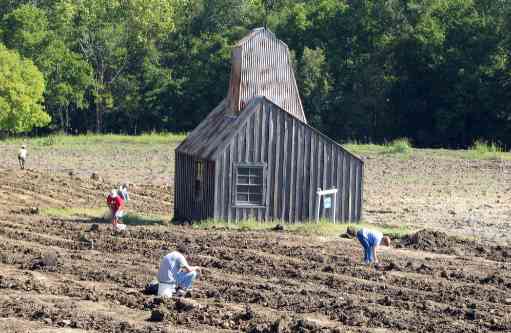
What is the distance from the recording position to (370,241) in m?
24.7

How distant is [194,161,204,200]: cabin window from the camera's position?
33959 mm

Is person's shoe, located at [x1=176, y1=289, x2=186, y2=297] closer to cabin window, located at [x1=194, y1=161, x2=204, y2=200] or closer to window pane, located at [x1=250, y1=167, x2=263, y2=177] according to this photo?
window pane, located at [x1=250, y1=167, x2=263, y2=177]

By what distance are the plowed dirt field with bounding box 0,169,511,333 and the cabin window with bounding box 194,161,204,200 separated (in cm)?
226

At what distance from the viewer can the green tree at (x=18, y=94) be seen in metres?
72.1

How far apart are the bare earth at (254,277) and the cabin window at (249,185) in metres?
2.19

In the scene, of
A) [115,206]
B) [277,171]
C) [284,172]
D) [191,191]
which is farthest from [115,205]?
[284,172]

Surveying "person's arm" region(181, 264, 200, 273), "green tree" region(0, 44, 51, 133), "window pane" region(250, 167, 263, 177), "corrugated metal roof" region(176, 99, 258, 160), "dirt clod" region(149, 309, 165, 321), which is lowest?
"dirt clod" region(149, 309, 165, 321)

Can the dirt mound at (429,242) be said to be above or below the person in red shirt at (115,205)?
below

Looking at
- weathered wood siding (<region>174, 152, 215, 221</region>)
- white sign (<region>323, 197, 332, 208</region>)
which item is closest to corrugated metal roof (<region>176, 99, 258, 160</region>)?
weathered wood siding (<region>174, 152, 215, 221</region>)

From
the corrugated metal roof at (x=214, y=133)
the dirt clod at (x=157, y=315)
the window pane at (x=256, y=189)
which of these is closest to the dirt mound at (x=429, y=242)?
the window pane at (x=256, y=189)

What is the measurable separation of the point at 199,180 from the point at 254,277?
11.1m

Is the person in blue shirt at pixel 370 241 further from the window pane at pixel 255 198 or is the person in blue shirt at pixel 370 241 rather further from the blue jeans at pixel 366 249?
the window pane at pixel 255 198

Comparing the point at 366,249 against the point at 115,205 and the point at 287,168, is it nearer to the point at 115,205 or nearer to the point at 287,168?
the point at 115,205

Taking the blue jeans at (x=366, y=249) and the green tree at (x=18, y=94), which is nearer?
the blue jeans at (x=366, y=249)
